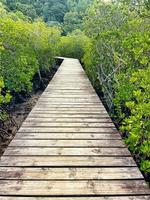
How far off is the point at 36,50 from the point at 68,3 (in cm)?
4220

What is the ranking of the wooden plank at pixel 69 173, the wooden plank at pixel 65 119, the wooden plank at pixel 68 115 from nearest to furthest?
1. the wooden plank at pixel 69 173
2. the wooden plank at pixel 65 119
3. the wooden plank at pixel 68 115

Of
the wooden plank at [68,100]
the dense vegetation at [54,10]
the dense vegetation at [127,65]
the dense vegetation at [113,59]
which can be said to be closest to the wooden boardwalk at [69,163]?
the dense vegetation at [127,65]

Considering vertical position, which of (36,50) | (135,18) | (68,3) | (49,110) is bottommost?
(68,3)

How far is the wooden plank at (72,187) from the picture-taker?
96.3 inches

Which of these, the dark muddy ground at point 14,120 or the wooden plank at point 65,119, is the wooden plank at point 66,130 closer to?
the wooden plank at point 65,119

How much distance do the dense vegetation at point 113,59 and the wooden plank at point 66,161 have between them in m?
0.53

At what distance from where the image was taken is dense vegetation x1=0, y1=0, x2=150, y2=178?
401 centimetres

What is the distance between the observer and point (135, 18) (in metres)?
7.64

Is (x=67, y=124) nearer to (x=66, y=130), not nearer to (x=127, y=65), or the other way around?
(x=66, y=130)

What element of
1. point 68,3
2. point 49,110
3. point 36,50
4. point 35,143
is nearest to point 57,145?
point 35,143

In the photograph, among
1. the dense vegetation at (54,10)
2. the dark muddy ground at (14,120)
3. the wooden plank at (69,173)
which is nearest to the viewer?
the wooden plank at (69,173)

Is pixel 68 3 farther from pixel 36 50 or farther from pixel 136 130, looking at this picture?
pixel 136 130

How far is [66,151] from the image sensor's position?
3.33 metres

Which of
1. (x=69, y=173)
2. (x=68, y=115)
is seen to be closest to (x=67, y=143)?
(x=69, y=173)
